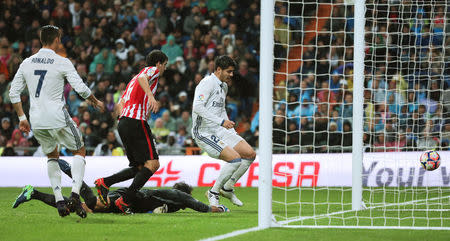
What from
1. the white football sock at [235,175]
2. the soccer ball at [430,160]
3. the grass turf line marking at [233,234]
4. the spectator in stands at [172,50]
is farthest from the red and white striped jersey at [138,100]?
the spectator in stands at [172,50]

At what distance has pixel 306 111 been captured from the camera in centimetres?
1430

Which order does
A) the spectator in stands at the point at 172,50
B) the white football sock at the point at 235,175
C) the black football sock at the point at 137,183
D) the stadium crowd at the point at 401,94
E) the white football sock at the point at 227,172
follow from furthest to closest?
the spectator in stands at the point at 172,50, the stadium crowd at the point at 401,94, the white football sock at the point at 235,175, the white football sock at the point at 227,172, the black football sock at the point at 137,183

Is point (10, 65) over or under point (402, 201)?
over

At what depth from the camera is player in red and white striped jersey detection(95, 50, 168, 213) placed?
7742 mm

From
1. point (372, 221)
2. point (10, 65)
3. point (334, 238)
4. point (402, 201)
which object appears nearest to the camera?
point (334, 238)

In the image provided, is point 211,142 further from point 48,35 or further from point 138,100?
point 48,35

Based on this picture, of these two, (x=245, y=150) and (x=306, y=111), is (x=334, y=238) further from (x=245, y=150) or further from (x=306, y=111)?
(x=306, y=111)

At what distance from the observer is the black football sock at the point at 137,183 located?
764 centimetres

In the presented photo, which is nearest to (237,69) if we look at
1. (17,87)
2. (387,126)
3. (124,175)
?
(387,126)

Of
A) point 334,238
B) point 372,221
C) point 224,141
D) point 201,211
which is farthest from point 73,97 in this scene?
point 334,238

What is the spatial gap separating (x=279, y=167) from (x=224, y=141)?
13.9ft

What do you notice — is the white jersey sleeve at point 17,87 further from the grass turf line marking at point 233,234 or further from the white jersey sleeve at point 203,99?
the grass turf line marking at point 233,234

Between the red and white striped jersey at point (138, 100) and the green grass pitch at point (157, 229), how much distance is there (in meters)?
1.08

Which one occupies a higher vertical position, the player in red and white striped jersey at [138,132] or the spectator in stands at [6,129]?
the player in red and white striped jersey at [138,132]
